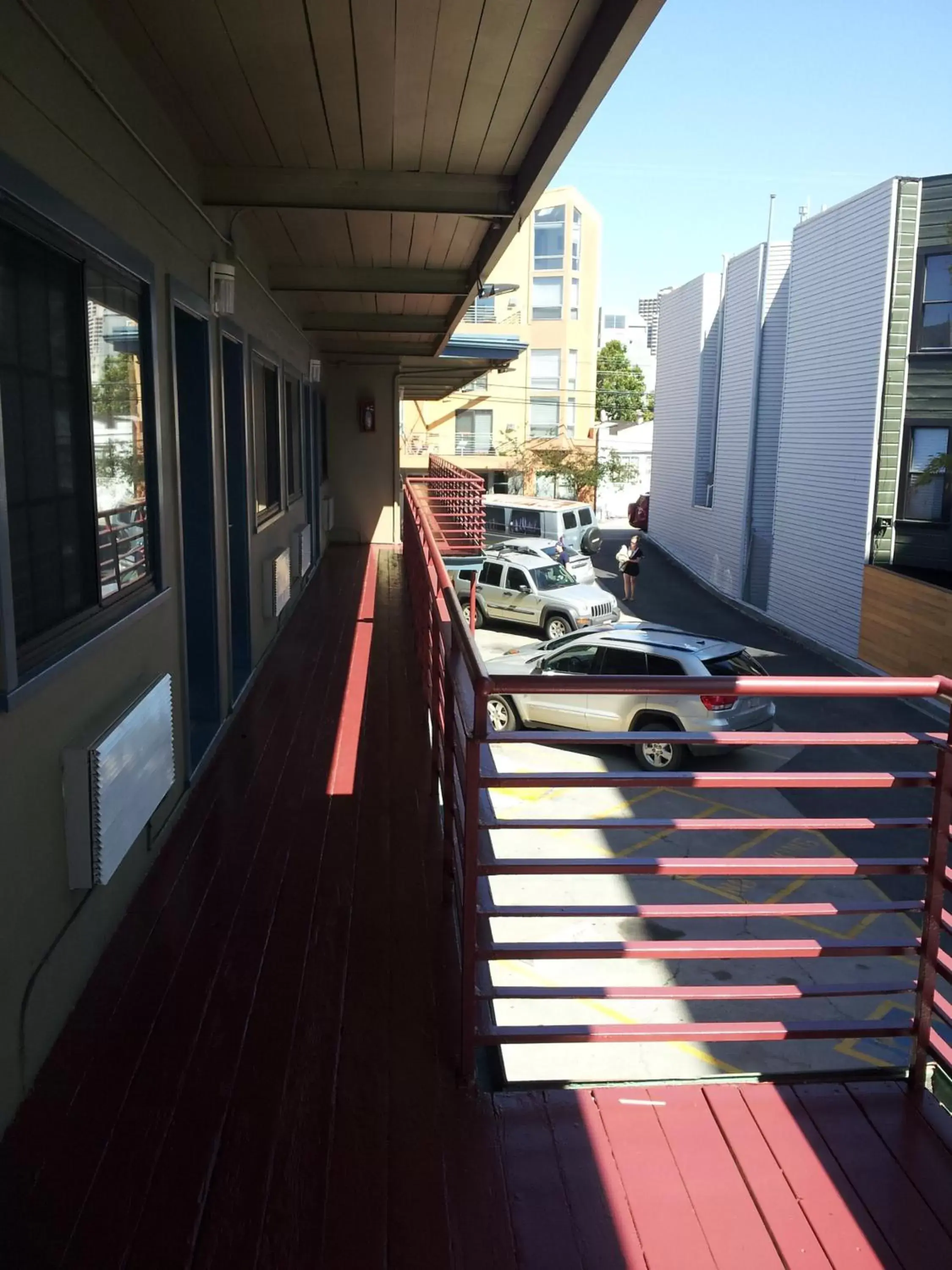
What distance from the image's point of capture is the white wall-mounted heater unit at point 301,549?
387 inches

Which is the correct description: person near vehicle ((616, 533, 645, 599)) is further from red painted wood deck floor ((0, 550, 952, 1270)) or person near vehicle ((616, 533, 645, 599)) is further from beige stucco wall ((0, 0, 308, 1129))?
red painted wood deck floor ((0, 550, 952, 1270))

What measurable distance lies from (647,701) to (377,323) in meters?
5.05

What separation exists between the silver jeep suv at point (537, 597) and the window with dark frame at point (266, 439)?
8873mm

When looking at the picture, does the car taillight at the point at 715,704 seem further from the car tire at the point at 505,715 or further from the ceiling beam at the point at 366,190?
the ceiling beam at the point at 366,190

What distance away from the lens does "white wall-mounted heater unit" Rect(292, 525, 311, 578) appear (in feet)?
32.3

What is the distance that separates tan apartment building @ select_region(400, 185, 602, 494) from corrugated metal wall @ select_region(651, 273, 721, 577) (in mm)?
9024

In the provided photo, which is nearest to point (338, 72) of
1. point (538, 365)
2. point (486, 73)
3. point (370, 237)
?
point (486, 73)

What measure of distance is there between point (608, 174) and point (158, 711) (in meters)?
85.2

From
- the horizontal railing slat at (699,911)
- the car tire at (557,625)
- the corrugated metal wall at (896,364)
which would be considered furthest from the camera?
the car tire at (557,625)

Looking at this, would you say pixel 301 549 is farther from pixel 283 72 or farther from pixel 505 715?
pixel 283 72

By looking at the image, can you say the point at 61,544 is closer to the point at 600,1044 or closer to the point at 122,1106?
the point at 122,1106

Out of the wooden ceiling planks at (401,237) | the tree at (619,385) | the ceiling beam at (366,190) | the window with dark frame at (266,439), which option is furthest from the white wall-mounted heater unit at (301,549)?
the tree at (619,385)

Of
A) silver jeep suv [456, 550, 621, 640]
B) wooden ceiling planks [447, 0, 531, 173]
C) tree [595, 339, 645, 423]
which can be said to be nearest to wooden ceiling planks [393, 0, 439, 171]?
wooden ceiling planks [447, 0, 531, 173]

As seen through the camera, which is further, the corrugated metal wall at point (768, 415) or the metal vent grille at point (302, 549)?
the corrugated metal wall at point (768, 415)
